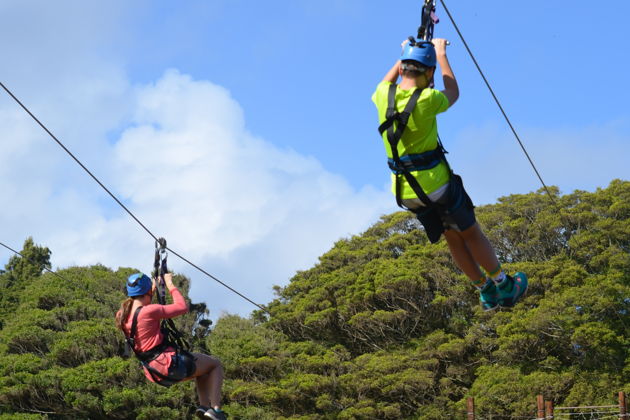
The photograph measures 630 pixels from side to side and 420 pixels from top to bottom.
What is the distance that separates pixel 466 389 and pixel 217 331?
895 centimetres

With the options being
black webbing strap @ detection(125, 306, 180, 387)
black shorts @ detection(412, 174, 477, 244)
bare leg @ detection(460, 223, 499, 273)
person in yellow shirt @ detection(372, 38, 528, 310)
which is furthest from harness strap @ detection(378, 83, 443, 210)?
black webbing strap @ detection(125, 306, 180, 387)

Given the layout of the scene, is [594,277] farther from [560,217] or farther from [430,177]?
[430,177]

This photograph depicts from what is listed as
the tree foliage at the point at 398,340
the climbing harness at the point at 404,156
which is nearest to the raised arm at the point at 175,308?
the climbing harness at the point at 404,156

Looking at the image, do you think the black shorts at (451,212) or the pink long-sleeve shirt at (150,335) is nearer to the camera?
the black shorts at (451,212)

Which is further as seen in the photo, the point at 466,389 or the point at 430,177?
the point at 466,389

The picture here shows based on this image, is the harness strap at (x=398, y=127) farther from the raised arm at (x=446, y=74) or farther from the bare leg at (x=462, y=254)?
the bare leg at (x=462, y=254)

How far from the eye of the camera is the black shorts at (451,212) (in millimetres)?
5207

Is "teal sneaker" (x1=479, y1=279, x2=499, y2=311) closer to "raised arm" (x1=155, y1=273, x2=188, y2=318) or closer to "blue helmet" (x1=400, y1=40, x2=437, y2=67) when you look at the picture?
"blue helmet" (x1=400, y1=40, x2=437, y2=67)

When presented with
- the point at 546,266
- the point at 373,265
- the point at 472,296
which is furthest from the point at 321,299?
the point at 546,266

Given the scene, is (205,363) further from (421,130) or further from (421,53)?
(421,53)

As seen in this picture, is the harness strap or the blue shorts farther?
the blue shorts

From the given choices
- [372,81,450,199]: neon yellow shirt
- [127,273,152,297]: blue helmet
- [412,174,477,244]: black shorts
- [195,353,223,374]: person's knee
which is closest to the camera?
[372,81,450,199]: neon yellow shirt

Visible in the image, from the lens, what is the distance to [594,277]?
26.0 m

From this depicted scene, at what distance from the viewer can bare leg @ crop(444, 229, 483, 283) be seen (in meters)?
5.55
